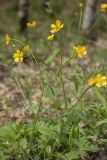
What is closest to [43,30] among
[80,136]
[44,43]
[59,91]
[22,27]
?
[22,27]

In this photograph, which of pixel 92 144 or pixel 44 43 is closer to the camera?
pixel 92 144

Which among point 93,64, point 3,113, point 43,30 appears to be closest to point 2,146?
point 3,113

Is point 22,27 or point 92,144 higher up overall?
point 22,27

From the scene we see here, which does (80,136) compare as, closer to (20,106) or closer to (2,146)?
(2,146)

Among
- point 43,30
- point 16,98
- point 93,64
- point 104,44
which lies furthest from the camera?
point 43,30

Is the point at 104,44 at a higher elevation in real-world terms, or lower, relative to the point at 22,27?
lower

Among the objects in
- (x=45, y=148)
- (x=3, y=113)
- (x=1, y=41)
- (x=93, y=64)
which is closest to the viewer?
(x=45, y=148)

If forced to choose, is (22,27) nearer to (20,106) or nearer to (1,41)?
(1,41)

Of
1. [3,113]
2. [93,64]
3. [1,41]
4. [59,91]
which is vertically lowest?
[3,113]

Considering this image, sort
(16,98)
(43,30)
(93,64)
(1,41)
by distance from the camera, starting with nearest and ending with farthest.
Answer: (16,98) < (93,64) < (1,41) < (43,30)
